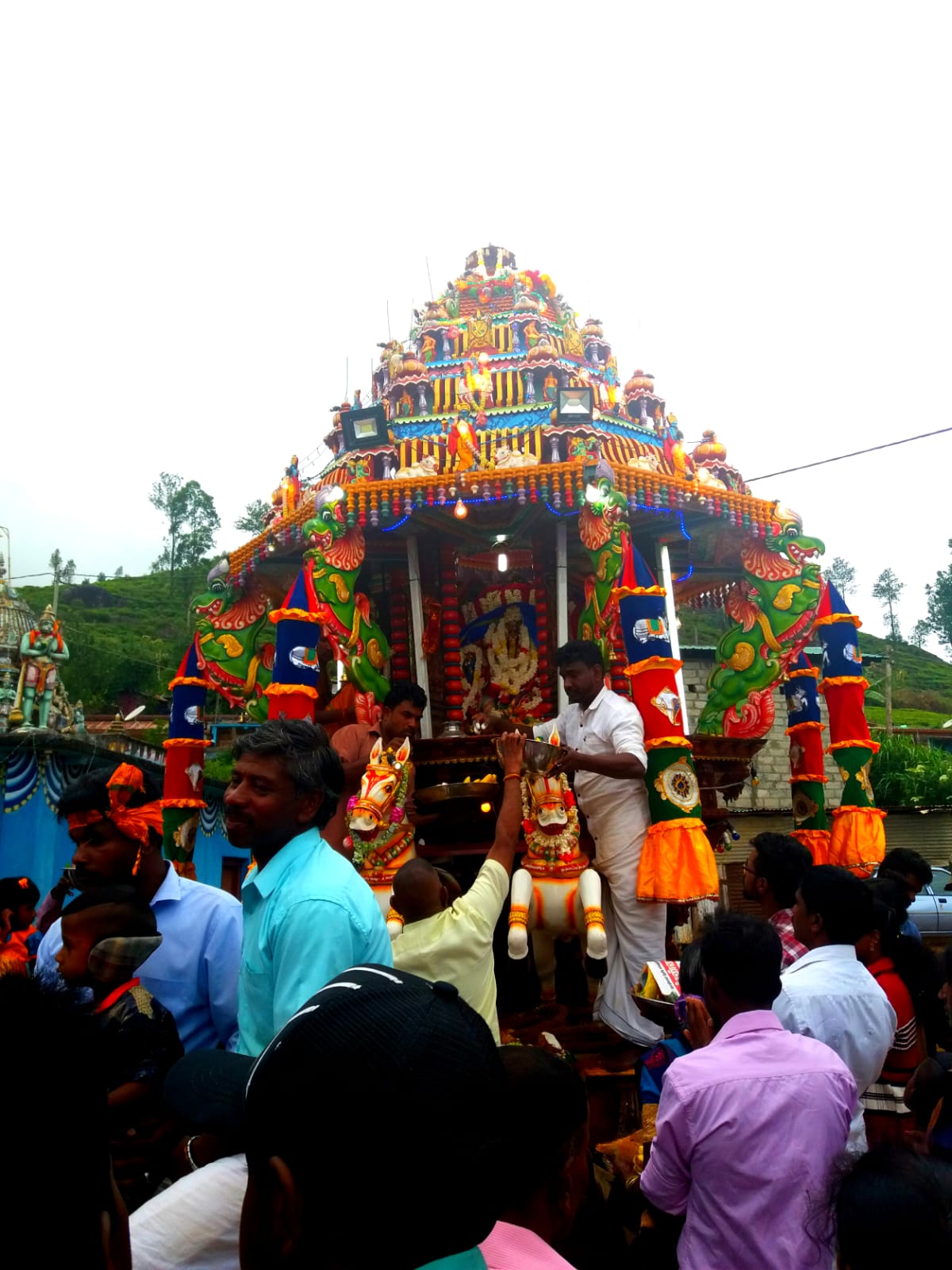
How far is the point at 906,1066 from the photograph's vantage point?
4297 mm

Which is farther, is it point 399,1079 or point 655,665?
point 655,665

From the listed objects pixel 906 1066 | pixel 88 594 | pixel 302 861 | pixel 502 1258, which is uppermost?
pixel 88 594

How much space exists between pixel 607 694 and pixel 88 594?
213ft

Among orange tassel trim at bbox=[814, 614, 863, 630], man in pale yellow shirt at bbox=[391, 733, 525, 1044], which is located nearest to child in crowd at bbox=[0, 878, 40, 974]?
man in pale yellow shirt at bbox=[391, 733, 525, 1044]

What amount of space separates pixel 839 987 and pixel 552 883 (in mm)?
3254

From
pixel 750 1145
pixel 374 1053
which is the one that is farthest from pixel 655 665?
pixel 374 1053

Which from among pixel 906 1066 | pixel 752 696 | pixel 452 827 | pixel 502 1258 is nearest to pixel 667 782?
pixel 452 827

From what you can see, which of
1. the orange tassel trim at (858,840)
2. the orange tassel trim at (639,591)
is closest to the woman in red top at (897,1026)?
the orange tassel trim at (639,591)

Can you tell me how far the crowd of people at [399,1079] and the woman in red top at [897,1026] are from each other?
0.02m

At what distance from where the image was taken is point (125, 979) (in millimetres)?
2824

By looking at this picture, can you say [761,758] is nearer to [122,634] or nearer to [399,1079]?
[399,1079]

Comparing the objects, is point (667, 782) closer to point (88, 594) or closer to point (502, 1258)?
point (502, 1258)

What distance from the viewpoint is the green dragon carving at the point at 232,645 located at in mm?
11391

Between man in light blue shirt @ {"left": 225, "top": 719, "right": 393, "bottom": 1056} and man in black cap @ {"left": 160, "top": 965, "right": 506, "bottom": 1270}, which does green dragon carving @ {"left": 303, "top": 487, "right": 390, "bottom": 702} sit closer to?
man in light blue shirt @ {"left": 225, "top": 719, "right": 393, "bottom": 1056}
